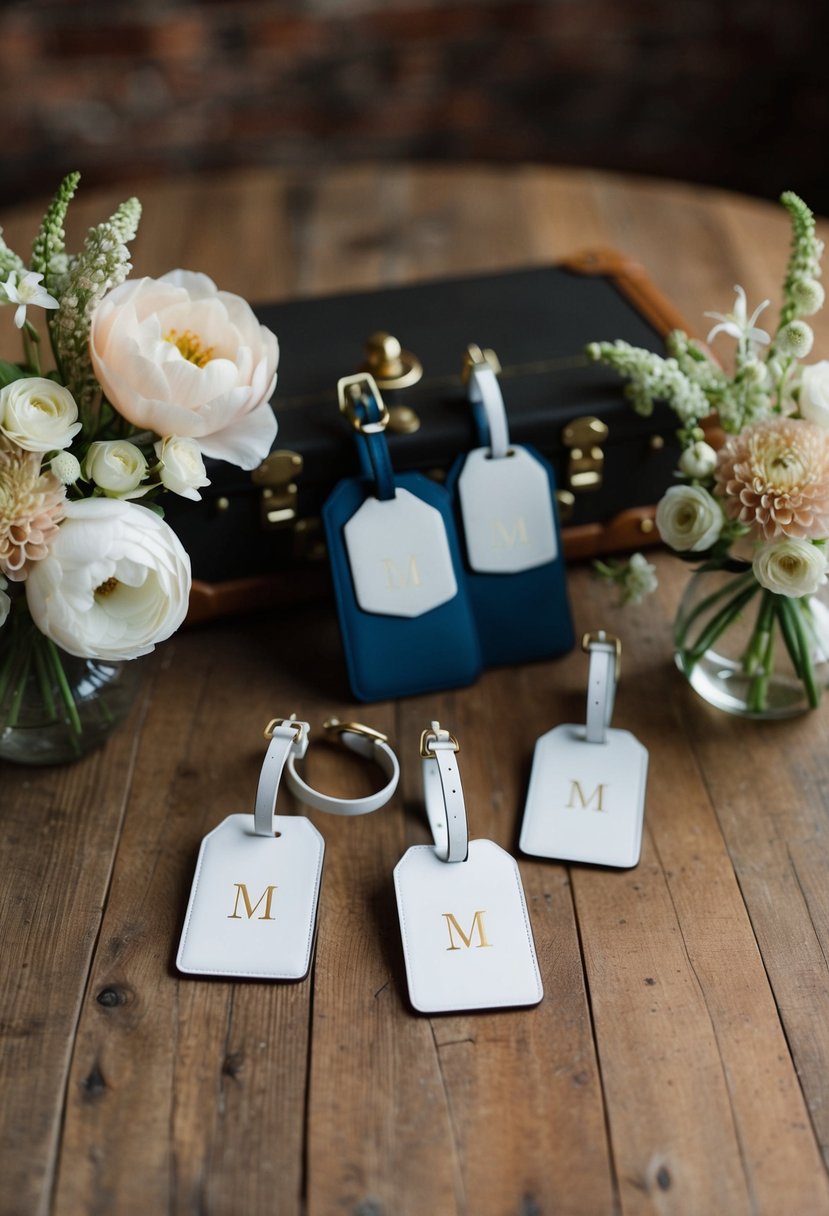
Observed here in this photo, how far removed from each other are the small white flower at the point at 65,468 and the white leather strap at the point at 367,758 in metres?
0.34

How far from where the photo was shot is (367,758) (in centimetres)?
112

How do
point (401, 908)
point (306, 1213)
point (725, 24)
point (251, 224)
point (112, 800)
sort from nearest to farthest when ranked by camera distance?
1. point (306, 1213)
2. point (401, 908)
3. point (112, 800)
4. point (251, 224)
5. point (725, 24)

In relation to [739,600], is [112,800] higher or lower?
lower

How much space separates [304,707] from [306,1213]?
0.51 metres

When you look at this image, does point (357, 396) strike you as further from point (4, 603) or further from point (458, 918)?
point (458, 918)

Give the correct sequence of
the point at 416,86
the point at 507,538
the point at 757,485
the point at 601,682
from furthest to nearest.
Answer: the point at 416,86, the point at 507,538, the point at 601,682, the point at 757,485

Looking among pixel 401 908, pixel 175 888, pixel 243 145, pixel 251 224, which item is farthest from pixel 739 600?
pixel 243 145

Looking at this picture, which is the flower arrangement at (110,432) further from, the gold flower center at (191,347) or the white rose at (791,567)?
the white rose at (791,567)

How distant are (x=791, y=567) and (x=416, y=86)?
197 centimetres

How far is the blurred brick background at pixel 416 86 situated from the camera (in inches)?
93.7

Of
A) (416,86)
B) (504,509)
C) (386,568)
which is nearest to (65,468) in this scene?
(386,568)

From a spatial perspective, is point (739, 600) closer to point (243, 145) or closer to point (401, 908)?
point (401, 908)

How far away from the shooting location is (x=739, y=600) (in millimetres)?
1106

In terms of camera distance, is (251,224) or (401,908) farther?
(251,224)
